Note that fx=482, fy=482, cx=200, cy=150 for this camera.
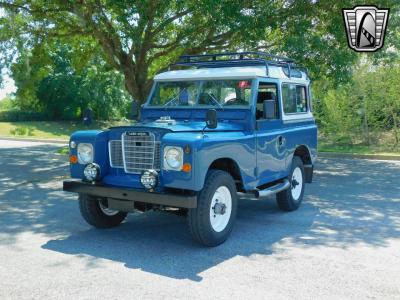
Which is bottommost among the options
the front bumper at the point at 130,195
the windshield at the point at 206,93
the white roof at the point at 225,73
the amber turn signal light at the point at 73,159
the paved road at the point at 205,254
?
the paved road at the point at 205,254

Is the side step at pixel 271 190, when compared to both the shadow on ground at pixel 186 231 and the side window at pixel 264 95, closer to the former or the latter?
the shadow on ground at pixel 186 231

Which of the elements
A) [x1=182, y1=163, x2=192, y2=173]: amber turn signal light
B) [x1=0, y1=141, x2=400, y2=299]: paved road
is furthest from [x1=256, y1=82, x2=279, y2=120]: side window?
[x1=182, y1=163, x2=192, y2=173]: amber turn signal light

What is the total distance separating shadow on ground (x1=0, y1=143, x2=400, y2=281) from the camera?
5.50 metres

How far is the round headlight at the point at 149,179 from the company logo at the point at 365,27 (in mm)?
8704

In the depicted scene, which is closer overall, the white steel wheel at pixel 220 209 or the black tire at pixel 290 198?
the white steel wheel at pixel 220 209

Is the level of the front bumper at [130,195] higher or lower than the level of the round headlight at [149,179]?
lower

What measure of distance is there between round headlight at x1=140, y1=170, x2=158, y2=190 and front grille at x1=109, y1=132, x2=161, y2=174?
0.27 m

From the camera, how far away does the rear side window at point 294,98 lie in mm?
7777

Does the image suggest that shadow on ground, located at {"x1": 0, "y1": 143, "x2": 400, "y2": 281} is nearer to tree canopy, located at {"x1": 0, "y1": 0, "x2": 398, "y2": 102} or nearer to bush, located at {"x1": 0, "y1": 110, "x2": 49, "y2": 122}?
tree canopy, located at {"x1": 0, "y1": 0, "x2": 398, "y2": 102}

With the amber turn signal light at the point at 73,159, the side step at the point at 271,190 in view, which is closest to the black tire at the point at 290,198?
the side step at the point at 271,190

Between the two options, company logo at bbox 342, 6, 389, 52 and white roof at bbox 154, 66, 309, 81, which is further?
company logo at bbox 342, 6, 389, 52

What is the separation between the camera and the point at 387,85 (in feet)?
59.5

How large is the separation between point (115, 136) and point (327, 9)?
333 inches

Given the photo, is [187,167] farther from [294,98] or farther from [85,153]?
[294,98]
